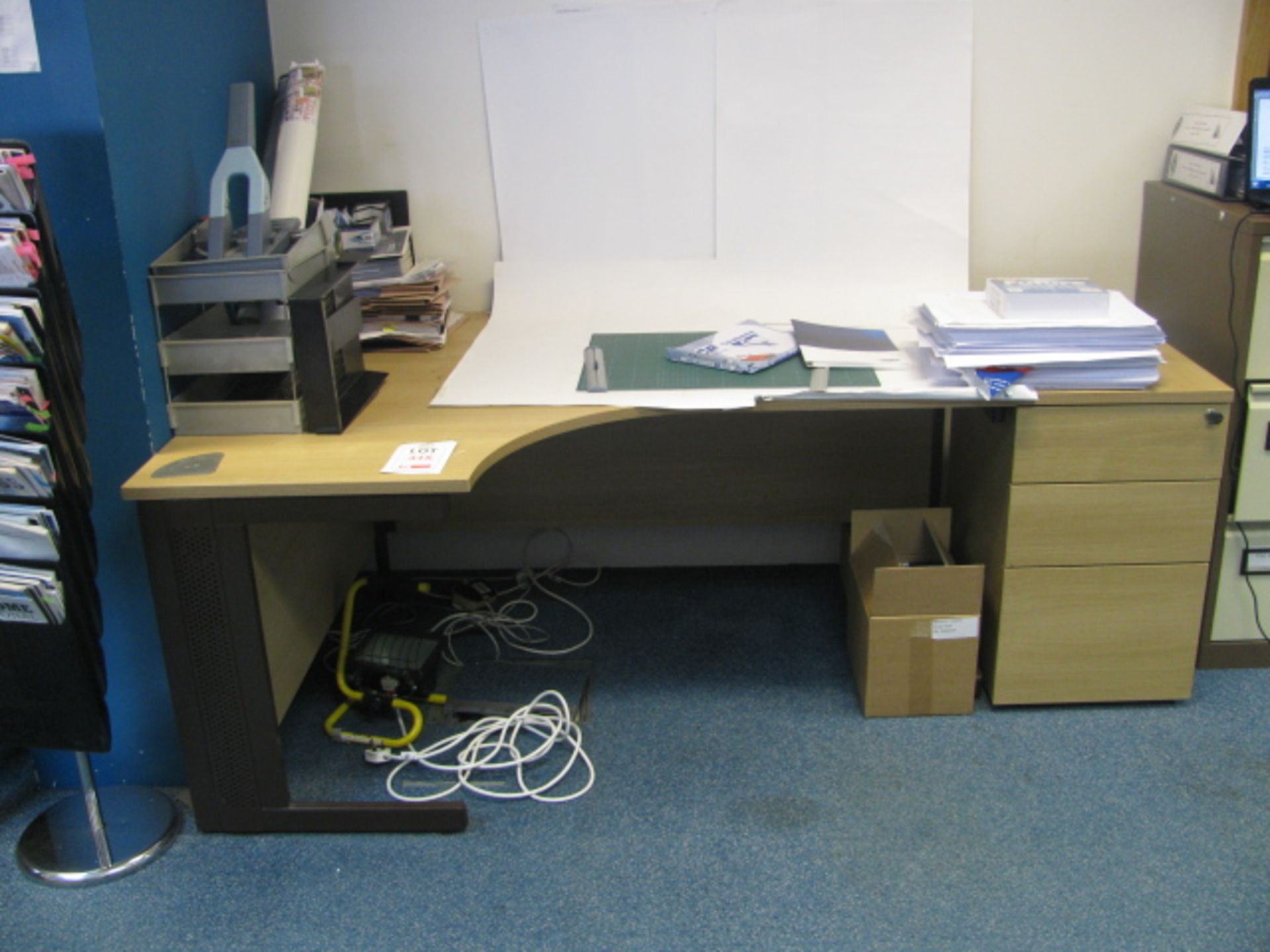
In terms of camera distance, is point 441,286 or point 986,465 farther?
point 441,286

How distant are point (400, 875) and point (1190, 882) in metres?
1.25

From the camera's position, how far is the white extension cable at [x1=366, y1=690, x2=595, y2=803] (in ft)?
6.93

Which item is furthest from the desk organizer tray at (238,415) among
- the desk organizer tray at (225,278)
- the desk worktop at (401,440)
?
the desk organizer tray at (225,278)

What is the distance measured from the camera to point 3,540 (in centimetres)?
167

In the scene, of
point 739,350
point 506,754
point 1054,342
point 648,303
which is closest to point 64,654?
point 506,754

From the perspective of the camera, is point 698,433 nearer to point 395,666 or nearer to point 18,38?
point 395,666

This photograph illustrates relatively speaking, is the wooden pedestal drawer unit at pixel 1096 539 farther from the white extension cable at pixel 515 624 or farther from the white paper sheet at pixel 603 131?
the white extension cable at pixel 515 624

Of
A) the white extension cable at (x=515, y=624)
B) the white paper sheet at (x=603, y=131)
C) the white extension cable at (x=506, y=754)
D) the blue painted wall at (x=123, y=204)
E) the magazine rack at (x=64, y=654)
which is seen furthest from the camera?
the white extension cable at (x=515, y=624)

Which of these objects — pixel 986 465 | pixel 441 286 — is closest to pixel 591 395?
pixel 441 286

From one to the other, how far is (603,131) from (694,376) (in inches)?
28.9

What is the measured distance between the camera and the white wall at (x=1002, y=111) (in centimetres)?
245

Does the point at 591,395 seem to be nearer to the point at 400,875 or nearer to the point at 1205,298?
the point at 400,875

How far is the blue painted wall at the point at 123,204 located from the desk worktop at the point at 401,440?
14 centimetres

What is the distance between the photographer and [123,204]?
5.93 feet
